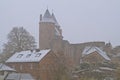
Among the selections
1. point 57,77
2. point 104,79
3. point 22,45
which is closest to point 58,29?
Result: point 22,45

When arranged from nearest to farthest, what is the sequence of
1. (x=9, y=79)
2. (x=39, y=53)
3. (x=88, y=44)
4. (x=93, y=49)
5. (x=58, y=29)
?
(x=9, y=79)
(x=39, y=53)
(x=93, y=49)
(x=88, y=44)
(x=58, y=29)

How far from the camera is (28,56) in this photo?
90.1 meters

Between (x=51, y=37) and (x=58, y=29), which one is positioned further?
(x=58, y=29)

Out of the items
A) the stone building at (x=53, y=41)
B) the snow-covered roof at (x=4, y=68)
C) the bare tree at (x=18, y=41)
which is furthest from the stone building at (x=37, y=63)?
the stone building at (x=53, y=41)

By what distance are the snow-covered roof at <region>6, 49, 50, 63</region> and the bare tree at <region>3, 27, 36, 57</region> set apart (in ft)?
12.3

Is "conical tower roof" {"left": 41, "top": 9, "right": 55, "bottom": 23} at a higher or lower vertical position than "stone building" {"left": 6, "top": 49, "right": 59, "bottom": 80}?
higher

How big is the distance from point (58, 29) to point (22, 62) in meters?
48.0

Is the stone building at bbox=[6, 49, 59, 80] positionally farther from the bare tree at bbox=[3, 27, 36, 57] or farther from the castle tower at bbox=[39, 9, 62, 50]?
the castle tower at bbox=[39, 9, 62, 50]

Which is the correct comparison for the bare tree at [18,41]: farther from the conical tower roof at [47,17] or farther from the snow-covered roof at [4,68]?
the conical tower roof at [47,17]

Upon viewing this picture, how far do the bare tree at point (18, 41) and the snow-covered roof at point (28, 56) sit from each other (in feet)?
12.3

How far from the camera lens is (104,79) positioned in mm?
76812

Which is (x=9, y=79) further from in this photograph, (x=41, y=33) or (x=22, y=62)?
(x=41, y=33)

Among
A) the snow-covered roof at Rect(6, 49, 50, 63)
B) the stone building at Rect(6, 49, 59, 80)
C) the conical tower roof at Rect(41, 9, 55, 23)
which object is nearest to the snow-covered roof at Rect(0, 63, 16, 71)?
the stone building at Rect(6, 49, 59, 80)

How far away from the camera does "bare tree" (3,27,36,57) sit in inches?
3819
